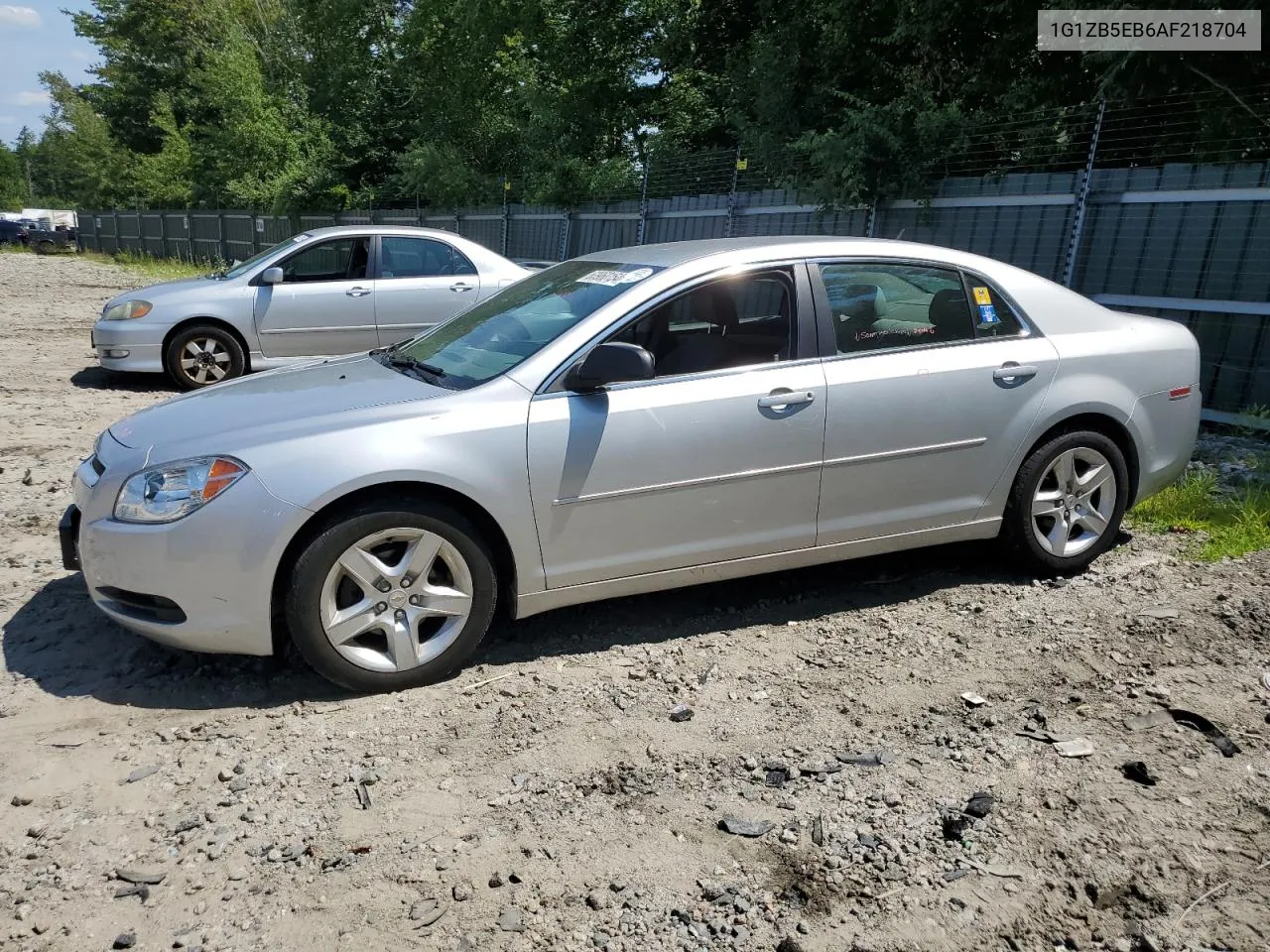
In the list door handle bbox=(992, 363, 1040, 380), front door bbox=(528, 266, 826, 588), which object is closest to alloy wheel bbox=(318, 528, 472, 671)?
front door bbox=(528, 266, 826, 588)

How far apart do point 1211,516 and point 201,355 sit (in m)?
8.51

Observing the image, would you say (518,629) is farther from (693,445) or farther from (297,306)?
(297,306)

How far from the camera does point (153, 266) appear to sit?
2997 centimetres

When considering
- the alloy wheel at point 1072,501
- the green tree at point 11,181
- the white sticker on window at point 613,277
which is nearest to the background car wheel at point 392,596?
the white sticker on window at point 613,277

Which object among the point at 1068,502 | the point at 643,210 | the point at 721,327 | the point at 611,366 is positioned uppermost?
the point at 643,210

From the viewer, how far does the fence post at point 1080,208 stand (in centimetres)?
842

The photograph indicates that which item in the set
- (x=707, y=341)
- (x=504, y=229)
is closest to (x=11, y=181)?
(x=504, y=229)

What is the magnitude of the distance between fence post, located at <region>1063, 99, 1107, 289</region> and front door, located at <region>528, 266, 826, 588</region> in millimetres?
5357

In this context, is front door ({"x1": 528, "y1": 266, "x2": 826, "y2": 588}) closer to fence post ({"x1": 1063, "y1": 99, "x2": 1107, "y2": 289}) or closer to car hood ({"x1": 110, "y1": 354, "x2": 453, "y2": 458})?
car hood ({"x1": 110, "y1": 354, "x2": 453, "y2": 458})

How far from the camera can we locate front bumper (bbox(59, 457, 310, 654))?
11.2 ft

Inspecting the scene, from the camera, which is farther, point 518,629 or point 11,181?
point 11,181

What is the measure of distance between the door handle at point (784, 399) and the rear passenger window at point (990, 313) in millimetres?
1006

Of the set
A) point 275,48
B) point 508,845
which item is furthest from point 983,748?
point 275,48

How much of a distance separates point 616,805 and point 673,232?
11.8m
